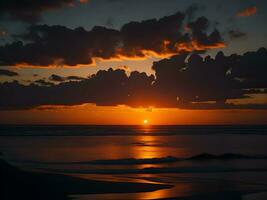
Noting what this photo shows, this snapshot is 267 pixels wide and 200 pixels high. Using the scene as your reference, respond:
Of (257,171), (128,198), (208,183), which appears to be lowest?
(128,198)

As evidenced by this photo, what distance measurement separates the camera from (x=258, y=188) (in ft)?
80.4

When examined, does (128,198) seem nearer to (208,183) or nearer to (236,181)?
(208,183)

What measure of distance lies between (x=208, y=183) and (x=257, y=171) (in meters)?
7.78

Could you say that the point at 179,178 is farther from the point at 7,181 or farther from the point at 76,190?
the point at 7,181

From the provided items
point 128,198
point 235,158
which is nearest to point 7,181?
point 128,198

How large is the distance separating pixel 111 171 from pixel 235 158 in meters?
15.9

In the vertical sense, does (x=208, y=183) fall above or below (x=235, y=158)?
below

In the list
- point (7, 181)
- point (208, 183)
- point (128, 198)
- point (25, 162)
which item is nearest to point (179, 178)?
point (208, 183)

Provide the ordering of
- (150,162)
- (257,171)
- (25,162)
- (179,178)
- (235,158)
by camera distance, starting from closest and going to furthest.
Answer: (179,178)
(257,171)
(25,162)
(150,162)
(235,158)

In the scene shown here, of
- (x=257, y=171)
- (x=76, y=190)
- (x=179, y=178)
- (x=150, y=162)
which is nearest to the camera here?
(x=76, y=190)

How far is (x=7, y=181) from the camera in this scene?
68.7 ft

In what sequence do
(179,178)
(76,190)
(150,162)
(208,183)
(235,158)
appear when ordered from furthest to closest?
1. (235,158)
2. (150,162)
3. (179,178)
4. (208,183)
5. (76,190)

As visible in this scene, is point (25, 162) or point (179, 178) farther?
point (25, 162)

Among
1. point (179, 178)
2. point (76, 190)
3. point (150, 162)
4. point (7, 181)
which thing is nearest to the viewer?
point (7, 181)
